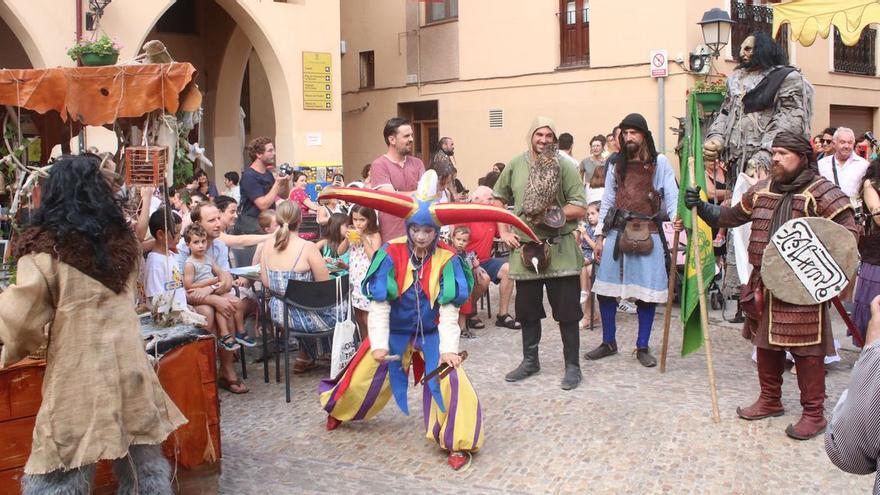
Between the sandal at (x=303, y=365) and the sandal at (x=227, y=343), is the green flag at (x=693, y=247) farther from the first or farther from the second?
the sandal at (x=227, y=343)

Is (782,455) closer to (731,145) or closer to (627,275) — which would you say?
(627,275)

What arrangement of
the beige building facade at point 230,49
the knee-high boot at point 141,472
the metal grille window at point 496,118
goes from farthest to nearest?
the metal grille window at point 496,118
the beige building facade at point 230,49
the knee-high boot at point 141,472

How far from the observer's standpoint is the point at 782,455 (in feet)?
15.5

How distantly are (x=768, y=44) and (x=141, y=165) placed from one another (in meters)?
5.39

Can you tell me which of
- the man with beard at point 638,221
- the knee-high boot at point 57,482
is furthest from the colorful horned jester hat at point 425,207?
the man with beard at point 638,221

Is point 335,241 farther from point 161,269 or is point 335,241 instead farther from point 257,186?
point 161,269

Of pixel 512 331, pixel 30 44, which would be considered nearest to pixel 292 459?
pixel 512 331

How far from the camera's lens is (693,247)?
18.8ft

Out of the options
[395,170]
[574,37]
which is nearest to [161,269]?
[395,170]

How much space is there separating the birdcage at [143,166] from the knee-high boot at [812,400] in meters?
3.92

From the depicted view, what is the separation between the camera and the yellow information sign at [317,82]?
46.5 ft

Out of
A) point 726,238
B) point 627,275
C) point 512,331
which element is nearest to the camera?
point 627,275

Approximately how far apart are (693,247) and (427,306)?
6.65 ft

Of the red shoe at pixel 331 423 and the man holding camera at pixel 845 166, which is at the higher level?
the man holding camera at pixel 845 166
